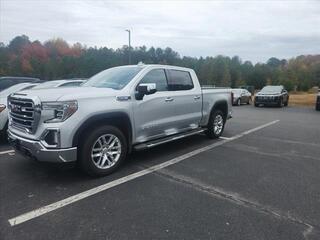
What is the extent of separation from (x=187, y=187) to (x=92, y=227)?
1661 millimetres

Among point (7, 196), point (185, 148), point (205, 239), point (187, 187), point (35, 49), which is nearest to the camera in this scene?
point (205, 239)

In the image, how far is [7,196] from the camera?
412 cm

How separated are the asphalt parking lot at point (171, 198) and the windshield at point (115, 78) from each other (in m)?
1.52

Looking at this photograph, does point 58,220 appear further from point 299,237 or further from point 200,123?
point 200,123

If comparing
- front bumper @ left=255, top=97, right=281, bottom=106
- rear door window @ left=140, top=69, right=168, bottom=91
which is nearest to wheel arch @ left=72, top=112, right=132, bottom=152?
rear door window @ left=140, top=69, right=168, bottom=91

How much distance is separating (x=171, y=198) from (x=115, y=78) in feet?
8.70

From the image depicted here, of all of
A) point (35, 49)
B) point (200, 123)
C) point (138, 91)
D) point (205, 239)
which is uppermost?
point (35, 49)

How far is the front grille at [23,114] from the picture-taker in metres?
4.42

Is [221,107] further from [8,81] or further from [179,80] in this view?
[8,81]

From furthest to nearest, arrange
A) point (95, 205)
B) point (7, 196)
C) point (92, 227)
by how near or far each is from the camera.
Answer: point (7, 196) → point (95, 205) → point (92, 227)

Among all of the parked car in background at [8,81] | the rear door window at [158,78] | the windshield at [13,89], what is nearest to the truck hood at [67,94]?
the rear door window at [158,78]

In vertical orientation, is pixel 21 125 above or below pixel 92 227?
above

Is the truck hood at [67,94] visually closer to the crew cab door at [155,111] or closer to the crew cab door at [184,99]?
the crew cab door at [155,111]

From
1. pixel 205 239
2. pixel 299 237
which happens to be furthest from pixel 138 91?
pixel 299 237
